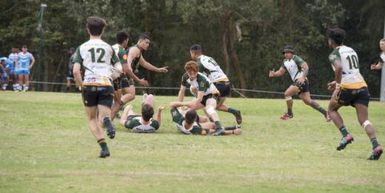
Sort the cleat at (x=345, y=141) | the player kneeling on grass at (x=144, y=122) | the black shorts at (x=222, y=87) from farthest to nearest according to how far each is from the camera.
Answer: the black shorts at (x=222, y=87) < the player kneeling on grass at (x=144, y=122) < the cleat at (x=345, y=141)

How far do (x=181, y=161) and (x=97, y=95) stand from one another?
63.6 inches

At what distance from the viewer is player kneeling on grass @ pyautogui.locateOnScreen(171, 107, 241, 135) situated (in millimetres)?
16875

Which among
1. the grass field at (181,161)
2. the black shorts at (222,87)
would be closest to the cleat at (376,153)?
the grass field at (181,161)

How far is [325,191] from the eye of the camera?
33.4 feet

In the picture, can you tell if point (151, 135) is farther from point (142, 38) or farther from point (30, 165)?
point (30, 165)

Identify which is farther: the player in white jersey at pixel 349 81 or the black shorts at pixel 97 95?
the player in white jersey at pixel 349 81

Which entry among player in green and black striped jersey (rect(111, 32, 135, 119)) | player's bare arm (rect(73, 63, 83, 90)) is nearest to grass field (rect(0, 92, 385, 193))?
player in green and black striped jersey (rect(111, 32, 135, 119))

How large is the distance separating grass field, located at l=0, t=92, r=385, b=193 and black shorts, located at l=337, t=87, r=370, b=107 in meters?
0.91

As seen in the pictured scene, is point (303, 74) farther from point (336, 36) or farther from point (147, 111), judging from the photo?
point (336, 36)

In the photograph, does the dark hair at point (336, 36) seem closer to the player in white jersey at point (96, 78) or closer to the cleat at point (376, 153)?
the cleat at point (376, 153)

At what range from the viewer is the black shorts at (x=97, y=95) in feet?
41.5

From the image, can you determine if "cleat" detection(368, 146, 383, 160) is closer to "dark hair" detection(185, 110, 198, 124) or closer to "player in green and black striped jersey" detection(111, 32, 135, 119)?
"dark hair" detection(185, 110, 198, 124)

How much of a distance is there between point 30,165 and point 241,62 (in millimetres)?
40107

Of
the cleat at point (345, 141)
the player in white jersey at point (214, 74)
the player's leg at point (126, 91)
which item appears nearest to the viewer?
the cleat at point (345, 141)
